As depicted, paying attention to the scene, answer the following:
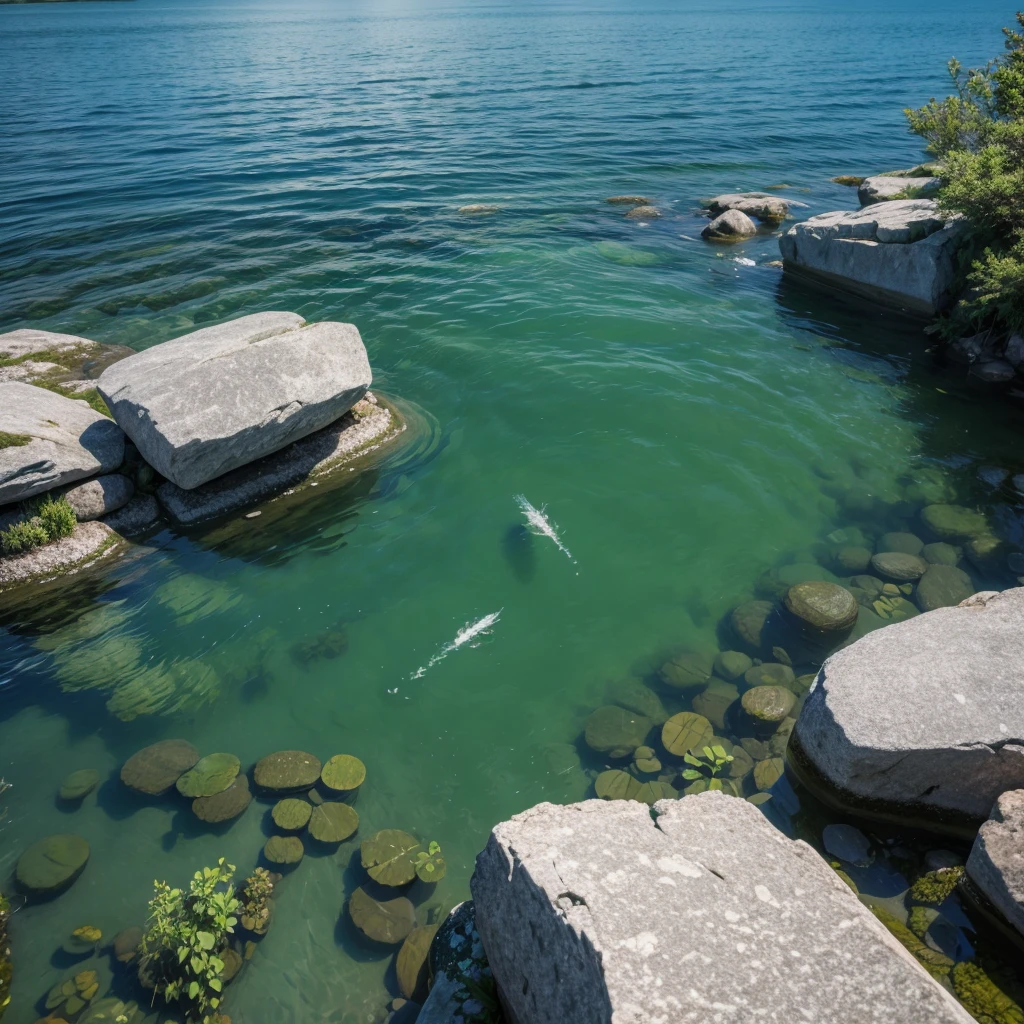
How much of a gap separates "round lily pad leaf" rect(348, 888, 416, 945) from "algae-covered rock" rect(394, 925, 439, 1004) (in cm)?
12

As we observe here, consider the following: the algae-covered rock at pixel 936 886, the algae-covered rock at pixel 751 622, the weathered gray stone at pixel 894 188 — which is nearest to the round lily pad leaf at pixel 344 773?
the algae-covered rock at pixel 751 622

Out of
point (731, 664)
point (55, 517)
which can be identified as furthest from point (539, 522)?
point (55, 517)

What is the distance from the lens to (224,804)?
324 inches

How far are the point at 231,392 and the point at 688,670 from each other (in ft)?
29.8

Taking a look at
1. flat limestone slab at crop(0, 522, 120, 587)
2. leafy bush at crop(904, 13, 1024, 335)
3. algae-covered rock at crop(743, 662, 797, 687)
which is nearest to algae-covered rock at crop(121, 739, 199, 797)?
flat limestone slab at crop(0, 522, 120, 587)

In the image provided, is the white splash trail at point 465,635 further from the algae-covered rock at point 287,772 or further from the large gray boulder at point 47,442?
the large gray boulder at point 47,442

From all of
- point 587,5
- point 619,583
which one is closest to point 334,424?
point 619,583

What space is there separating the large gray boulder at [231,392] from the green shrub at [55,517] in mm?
1616

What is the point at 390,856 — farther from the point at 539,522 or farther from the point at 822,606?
the point at 822,606

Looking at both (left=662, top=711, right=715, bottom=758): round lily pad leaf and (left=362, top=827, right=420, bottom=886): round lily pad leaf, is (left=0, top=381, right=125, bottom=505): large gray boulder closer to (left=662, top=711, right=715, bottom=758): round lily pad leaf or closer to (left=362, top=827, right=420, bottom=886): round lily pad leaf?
(left=362, top=827, right=420, bottom=886): round lily pad leaf

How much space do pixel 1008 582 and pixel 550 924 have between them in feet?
32.5

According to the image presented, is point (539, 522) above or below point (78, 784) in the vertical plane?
above

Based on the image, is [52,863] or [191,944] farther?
[52,863]

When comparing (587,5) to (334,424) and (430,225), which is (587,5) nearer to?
(430,225)
